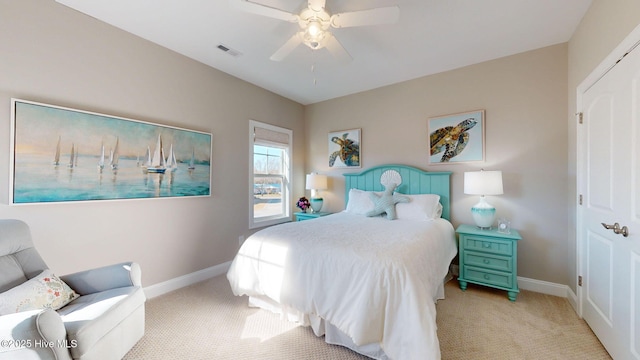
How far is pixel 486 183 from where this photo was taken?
2.65 m

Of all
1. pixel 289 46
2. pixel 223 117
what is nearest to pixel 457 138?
pixel 289 46

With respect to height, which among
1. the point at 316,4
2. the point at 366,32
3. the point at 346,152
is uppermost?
the point at 366,32

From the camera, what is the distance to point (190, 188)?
→ 2.98 m

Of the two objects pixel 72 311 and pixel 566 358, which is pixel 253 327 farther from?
pixel 566 358

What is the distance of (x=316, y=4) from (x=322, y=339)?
253 cm

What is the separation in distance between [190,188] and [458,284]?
3461 mm

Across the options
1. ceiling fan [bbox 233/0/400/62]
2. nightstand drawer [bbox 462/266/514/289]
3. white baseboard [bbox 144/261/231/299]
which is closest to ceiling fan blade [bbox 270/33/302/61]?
ceiling fan [bbox 233/0/400/62]

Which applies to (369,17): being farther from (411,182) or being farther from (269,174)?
(269,174)

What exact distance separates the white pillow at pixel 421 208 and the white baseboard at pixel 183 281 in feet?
8.24

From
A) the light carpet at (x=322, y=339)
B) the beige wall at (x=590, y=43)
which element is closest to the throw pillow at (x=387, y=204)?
the light carpet at (x=322, y=339)

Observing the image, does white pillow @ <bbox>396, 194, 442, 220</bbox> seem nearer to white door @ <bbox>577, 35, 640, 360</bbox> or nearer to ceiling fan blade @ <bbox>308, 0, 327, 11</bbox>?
white door @ <bbox>577, 35, 640, 360</bbox>

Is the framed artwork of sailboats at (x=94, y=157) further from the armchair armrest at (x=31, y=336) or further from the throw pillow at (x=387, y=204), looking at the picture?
the throw pillow at (x=387, y=204)

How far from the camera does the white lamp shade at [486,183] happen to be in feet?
8.61

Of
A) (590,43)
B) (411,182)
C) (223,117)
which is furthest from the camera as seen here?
(411,182)
